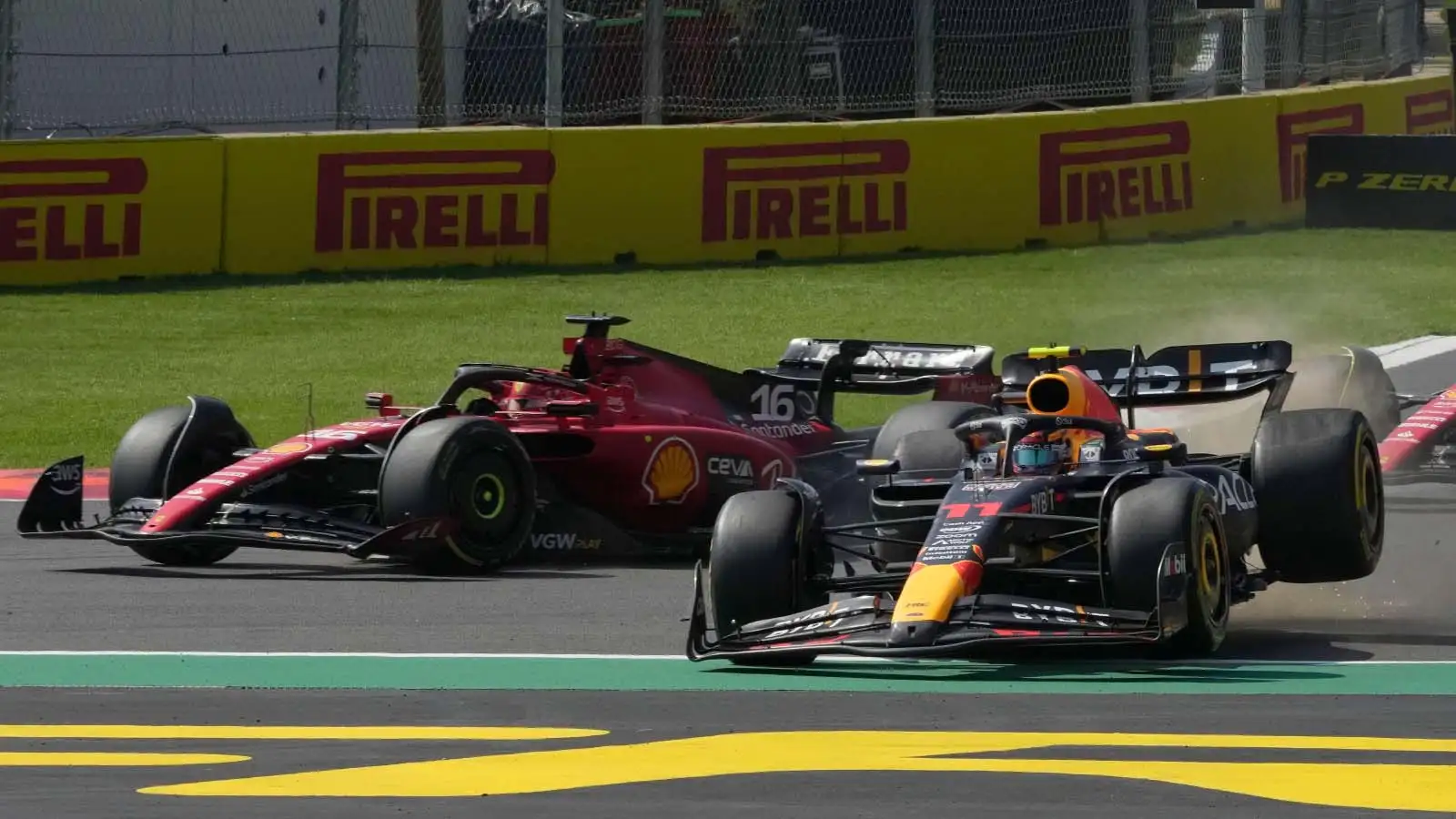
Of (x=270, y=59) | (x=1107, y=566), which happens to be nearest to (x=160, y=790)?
(x=1107, y=566)

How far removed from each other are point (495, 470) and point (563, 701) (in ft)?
9.70

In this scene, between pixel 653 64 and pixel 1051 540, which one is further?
pixel 653 64

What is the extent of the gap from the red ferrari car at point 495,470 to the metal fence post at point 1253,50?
12.6m

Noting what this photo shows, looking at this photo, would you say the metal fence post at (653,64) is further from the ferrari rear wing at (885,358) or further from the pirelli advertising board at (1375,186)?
the ferrari rear wing at (885,358)

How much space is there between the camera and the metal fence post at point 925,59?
68.4 feet

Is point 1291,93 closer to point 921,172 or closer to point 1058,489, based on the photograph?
point 921,172

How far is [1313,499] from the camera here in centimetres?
867

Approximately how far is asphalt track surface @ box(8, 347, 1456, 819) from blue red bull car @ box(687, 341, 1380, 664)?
294mm

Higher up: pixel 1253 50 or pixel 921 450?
pixel 1253 50

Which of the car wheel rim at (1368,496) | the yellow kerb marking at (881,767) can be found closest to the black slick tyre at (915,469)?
the car wheel rim at (1368,496)

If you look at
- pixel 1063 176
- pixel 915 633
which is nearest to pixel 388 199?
pixel 1063 176

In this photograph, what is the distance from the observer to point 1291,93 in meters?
23.0

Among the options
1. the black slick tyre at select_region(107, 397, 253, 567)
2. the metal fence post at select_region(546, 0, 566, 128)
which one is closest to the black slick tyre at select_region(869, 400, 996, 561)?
the black slick tyre at select_region(107, 397, 253, 567)

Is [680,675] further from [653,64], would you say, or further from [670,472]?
[653,64]
